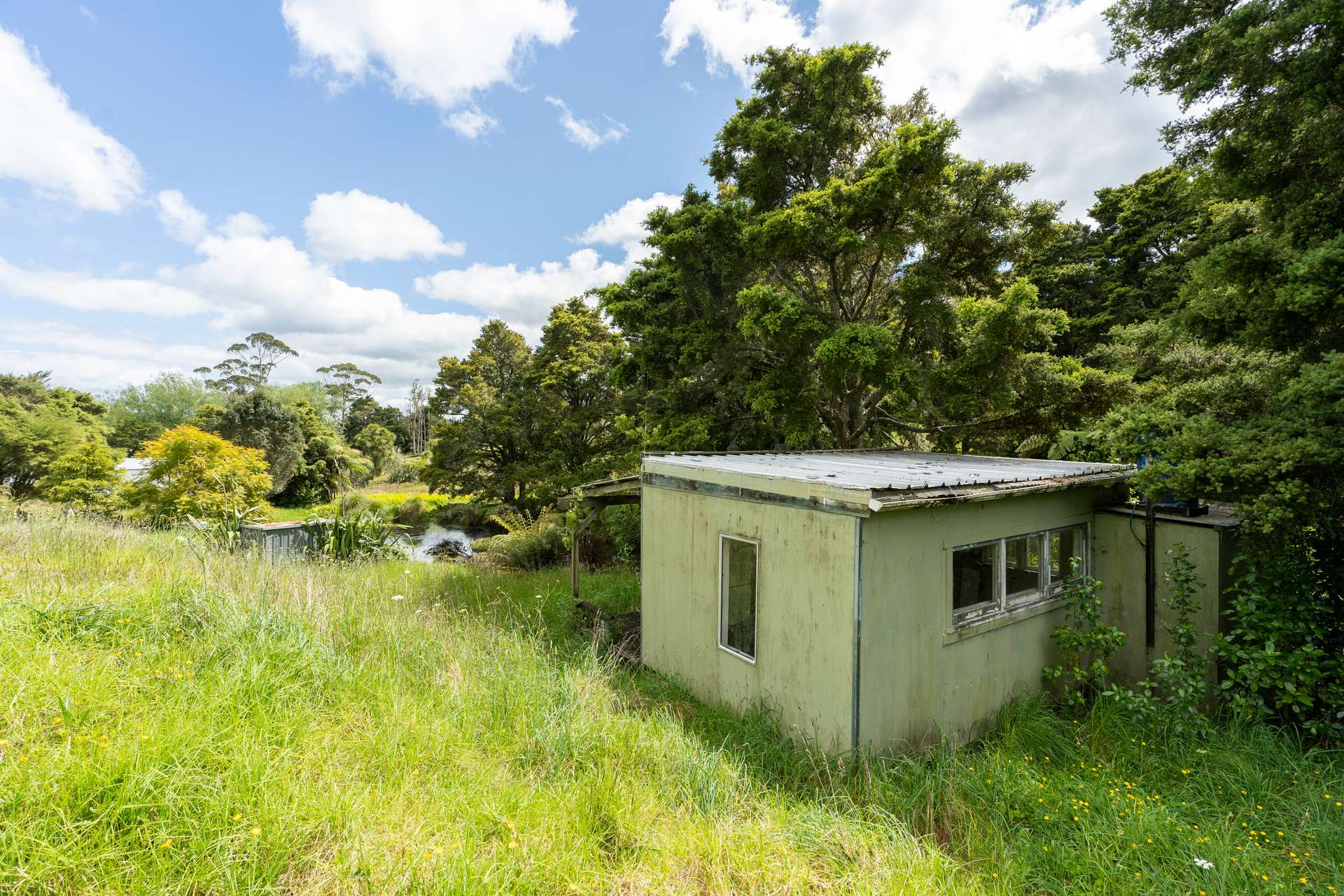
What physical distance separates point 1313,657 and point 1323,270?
3107mm

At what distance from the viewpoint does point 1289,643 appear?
15.5 ft

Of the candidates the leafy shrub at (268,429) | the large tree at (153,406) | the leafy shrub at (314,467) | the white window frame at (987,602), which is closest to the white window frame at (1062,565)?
the white window frame at (987,602)

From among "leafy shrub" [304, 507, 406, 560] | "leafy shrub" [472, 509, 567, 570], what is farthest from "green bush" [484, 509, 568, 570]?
"leafy shrub" [304, 507, 406, 560]

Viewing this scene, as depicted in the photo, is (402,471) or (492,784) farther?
(402,471)

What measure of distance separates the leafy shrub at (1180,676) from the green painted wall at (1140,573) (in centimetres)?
9

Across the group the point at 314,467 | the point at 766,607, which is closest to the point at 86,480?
the point at 314,467

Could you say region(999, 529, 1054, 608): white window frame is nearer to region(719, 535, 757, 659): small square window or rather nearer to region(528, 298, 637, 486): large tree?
region(719, 535, 757, 659): small square window

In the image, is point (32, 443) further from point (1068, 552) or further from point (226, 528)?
point (1068, 552)

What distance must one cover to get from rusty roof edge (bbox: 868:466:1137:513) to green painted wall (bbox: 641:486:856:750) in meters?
0.33

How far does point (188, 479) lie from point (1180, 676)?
19.4 meters

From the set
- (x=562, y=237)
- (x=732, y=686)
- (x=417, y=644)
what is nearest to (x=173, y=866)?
(x=417, y=644)

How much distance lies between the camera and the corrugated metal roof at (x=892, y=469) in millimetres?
4578

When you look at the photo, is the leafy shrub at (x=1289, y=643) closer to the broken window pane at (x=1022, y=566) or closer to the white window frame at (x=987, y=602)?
the broken window pane at (x=1022, y=566)

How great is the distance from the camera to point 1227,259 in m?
4.82
